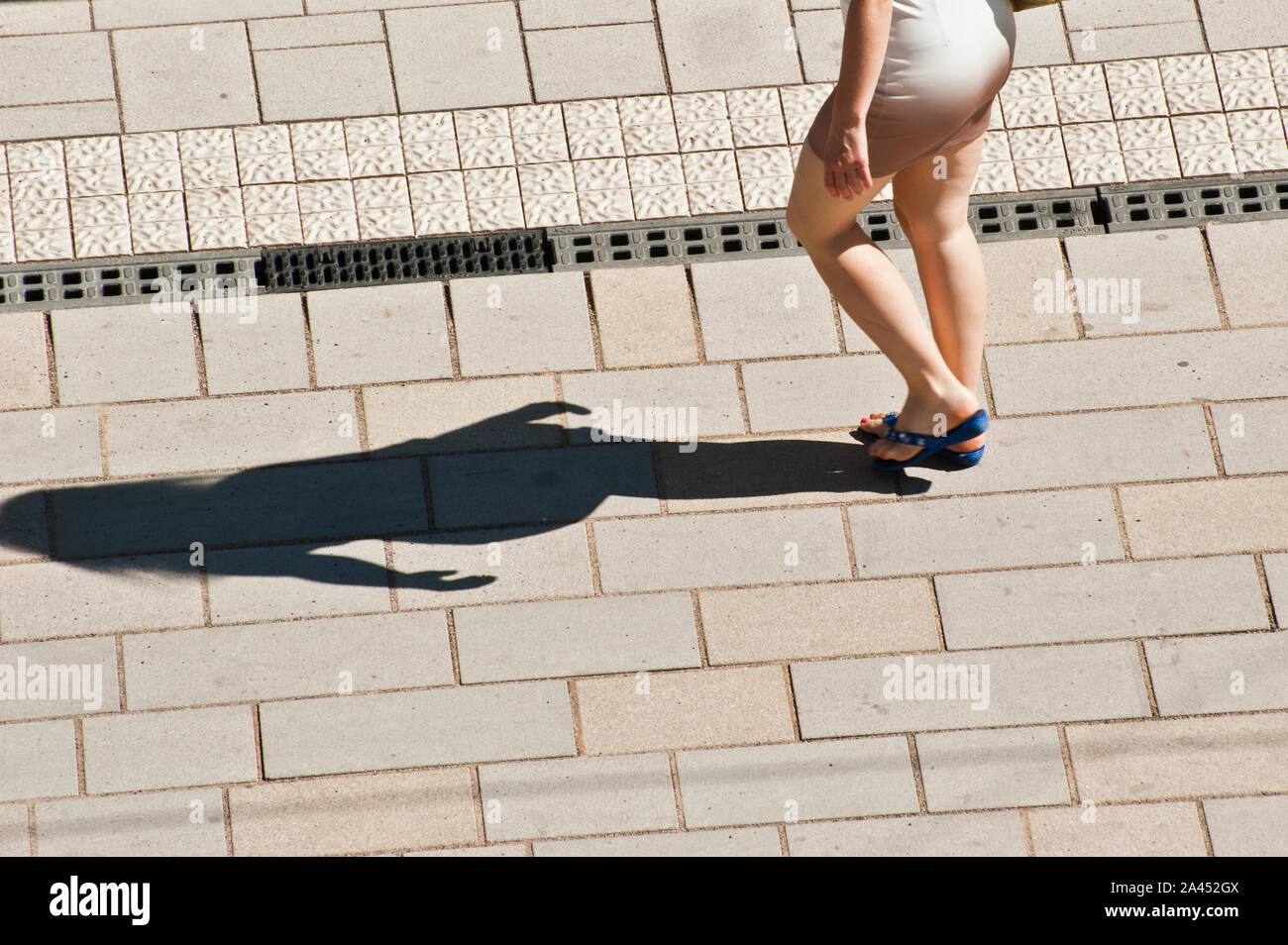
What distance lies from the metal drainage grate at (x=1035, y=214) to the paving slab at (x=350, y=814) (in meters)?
2.70

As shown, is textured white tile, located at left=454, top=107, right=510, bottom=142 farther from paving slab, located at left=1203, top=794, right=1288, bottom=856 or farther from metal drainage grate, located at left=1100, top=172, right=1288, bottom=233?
paving slab, located at left=1203, top=794, right=1288, bottom=856

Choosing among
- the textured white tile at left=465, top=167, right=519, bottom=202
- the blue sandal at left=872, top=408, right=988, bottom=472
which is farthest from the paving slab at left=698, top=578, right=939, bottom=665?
the textured white tile at left=465, top=167, right=519, bottom=202

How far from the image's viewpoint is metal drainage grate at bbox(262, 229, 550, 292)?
457cm

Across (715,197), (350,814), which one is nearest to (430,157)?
(715,197)

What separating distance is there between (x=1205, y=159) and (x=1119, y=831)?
2.54 metres

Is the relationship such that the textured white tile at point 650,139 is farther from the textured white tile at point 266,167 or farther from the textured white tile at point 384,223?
the textured white tile at point 266,167

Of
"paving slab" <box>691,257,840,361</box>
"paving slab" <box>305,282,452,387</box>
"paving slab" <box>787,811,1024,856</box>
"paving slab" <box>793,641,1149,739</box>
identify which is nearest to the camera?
"paving slab" <box>787,811,1024,856</box>

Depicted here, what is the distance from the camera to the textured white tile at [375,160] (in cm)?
478

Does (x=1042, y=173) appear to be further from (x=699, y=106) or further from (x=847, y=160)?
(x=847, y=160)

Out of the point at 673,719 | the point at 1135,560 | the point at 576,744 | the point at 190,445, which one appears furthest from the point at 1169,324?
the point at 190,445

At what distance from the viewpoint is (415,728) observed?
3.99 metres

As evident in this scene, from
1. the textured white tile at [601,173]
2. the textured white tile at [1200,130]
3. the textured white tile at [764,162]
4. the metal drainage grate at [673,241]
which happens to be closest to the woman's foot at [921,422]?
the metal drainage grate at [673,241]

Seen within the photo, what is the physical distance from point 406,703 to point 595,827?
2.24 feet

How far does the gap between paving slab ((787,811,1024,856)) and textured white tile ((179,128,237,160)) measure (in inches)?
121
